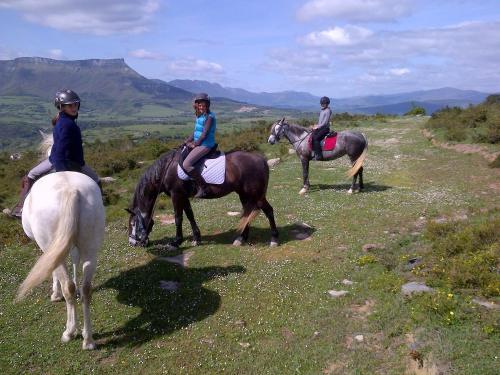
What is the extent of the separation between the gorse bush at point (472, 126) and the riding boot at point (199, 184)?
833 inches

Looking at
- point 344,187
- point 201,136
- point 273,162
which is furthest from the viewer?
point 273,162

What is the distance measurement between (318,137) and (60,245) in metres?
13.1

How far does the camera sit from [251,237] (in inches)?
463

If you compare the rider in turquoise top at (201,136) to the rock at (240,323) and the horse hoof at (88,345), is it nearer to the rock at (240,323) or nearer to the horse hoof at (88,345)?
the rock at (240,323)

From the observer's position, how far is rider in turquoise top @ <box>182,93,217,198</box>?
10.2 metres

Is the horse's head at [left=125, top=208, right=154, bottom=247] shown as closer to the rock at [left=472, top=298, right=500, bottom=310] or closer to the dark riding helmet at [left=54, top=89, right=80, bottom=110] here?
the dark riding helmet at [left=54, top=89, right=80, bottom=110]

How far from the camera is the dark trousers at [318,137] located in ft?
56.5

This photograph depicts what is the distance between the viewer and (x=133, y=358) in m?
6.36

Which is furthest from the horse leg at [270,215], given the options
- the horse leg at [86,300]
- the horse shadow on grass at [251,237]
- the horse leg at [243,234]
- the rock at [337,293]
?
the horse leg at [86,300]

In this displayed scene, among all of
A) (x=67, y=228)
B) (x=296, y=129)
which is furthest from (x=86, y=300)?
(x=296, y=129)

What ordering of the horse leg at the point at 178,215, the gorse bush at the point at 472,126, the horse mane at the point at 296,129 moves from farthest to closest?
the gorse bush at the point at 472,126
the horse mane at the point at 296,129
the horse leg at the point at 178,215

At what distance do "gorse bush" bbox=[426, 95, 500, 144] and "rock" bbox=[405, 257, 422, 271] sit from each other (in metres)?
19.1

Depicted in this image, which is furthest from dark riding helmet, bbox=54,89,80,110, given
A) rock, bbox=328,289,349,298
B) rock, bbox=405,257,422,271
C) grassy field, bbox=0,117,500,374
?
rock, bbox=405,257,422,271

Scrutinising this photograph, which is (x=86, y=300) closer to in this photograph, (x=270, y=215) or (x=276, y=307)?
(x=276, y=307)
